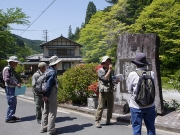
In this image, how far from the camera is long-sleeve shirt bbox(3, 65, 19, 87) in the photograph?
6.09 m

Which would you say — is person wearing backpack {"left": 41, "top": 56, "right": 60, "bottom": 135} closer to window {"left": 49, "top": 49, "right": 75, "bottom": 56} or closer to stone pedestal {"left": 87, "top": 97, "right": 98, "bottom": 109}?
stone pedestal {"left": 87, "top": 97, "right": 98, "bottom": 109}

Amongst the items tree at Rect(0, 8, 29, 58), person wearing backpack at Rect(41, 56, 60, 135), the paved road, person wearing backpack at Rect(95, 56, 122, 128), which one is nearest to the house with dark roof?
tree at Rect(0, 8, 29, 58)

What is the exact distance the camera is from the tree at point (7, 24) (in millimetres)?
19933

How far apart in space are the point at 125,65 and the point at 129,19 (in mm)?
22819

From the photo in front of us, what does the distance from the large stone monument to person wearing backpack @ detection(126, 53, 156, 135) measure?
2726mm

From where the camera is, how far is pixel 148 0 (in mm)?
28484

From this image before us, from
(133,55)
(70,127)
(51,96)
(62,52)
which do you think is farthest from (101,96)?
(62,52)

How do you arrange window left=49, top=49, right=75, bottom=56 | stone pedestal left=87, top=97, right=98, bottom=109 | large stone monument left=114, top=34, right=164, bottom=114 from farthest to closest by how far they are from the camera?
1. window left=49, top=49, right=75, bottom=56
2. stone pedestal left=87, top=97, right=98, bottom=109
3. large stone monument left=114, top=34, right=164, bottom=114

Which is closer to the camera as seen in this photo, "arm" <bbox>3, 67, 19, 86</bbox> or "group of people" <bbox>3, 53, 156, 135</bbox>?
"group of people" <bbox>3, 53, 156, 135</bbox>

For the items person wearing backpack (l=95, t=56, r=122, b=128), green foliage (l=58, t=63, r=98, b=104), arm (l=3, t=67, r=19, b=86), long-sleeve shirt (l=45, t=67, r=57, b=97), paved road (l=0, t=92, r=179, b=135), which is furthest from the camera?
green foliage (l=58, t=63, r=98, b=104)

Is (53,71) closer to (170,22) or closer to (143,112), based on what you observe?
(143,112)

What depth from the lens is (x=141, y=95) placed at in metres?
3.61

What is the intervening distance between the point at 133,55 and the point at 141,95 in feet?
11.3

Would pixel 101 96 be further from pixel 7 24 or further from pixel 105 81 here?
pixel 7 24
